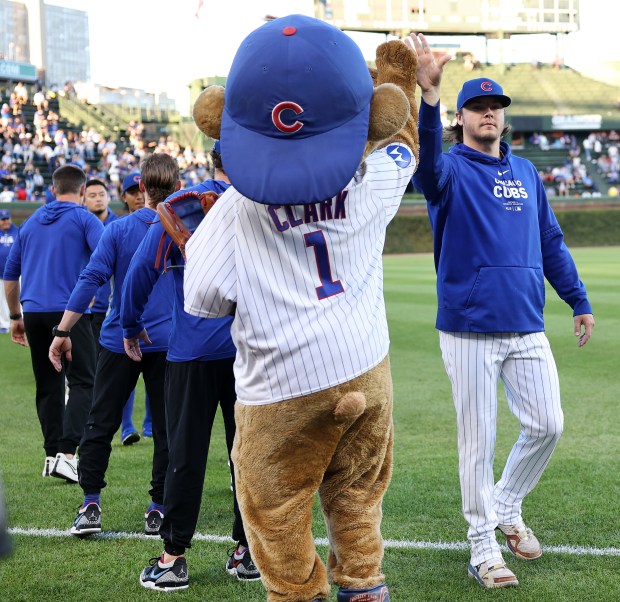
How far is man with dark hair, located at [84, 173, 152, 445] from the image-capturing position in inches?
248

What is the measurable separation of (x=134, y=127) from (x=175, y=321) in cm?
3628

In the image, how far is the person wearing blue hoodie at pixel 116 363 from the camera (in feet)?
16.7

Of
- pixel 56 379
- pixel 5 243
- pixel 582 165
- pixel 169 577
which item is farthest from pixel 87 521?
pixel 582 165

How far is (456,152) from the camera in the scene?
446cm

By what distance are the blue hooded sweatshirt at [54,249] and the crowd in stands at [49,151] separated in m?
22.1

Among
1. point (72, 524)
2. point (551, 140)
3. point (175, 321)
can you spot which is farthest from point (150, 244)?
point (551, 140)

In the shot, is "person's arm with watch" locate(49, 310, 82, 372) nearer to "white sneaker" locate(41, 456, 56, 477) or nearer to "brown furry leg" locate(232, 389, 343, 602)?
"white sneaker" locate(41, 456, 56, 477)

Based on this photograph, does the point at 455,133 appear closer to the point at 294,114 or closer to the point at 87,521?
the point at 294,114

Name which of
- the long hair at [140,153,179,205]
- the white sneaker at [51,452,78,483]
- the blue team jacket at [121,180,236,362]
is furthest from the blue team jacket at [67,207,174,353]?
the white sneaker at [51,452,78,483]

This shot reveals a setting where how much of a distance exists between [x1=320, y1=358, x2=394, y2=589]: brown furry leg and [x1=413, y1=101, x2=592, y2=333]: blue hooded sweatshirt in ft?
4.10

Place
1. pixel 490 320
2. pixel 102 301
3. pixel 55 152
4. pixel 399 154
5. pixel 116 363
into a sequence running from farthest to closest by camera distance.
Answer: pixel 55 152, pixel 102 301, pixel 116 363, pixel 490 320, pixel 399 154

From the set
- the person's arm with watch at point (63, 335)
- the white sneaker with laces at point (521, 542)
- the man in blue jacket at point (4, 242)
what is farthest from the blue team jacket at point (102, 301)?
the man in blue jacket at point (4, 242)

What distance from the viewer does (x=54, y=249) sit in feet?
21.7

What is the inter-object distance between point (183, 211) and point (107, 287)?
13.5ft
